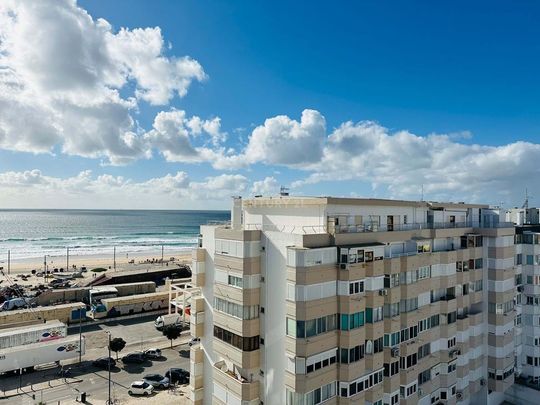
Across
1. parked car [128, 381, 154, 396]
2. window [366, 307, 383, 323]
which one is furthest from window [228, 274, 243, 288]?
parked car [128, 381, 154, 396]

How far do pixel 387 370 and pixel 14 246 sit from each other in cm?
20329

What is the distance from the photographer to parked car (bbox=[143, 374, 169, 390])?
45.4 m

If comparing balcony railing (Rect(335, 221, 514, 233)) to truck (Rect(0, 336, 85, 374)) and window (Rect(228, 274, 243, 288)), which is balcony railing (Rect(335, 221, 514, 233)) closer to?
window (Rect(228, 274, 243, 288))

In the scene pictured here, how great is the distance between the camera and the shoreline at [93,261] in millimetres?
136000

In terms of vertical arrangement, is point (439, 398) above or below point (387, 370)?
below

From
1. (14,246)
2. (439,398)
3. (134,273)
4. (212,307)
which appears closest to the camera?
(212,307)

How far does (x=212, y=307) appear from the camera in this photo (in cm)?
3584

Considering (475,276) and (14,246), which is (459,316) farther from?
(14,246)

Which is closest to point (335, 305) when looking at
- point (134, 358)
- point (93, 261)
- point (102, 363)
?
point (134, 358)

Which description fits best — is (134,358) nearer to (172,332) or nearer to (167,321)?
(172,332)

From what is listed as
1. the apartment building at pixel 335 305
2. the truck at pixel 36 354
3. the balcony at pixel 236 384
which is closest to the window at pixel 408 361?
the apartment building at pixel 335 305

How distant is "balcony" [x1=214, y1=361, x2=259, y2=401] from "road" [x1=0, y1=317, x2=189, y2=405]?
53.2 ft

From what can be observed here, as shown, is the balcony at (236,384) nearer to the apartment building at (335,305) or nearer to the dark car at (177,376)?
the apartment building at (335,305)

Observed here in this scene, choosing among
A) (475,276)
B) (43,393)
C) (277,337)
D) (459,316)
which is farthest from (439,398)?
(43,393)
